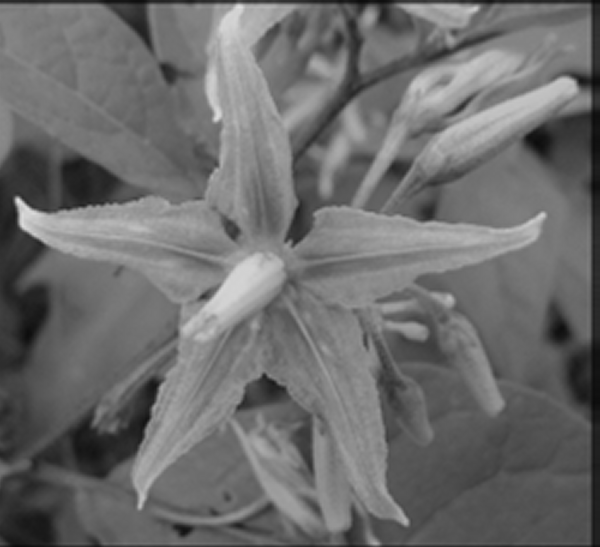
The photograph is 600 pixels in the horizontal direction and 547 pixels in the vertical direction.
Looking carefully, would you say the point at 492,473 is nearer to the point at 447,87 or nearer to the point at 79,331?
the point at 447,87

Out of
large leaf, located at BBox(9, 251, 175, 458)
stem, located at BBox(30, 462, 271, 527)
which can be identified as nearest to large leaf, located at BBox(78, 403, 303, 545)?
stem, located at BBox(30, 462, 271, 527)

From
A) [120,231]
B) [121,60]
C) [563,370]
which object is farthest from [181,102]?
[563,370]

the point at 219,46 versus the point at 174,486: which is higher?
the point at 219,46

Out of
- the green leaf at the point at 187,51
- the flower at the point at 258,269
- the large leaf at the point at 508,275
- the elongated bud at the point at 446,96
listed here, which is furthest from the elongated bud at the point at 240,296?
the large leaf at the point at 508,275

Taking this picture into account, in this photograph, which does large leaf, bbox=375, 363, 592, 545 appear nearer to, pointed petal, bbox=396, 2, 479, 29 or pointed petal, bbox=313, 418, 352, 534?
pointed petal, bbox=313, 418, 352, 534

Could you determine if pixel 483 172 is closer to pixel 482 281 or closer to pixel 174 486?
pixel 482 281

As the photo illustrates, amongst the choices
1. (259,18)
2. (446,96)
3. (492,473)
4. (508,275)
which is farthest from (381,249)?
(508,275)

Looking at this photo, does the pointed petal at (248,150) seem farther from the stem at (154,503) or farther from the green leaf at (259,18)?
the stem at (154,503)
